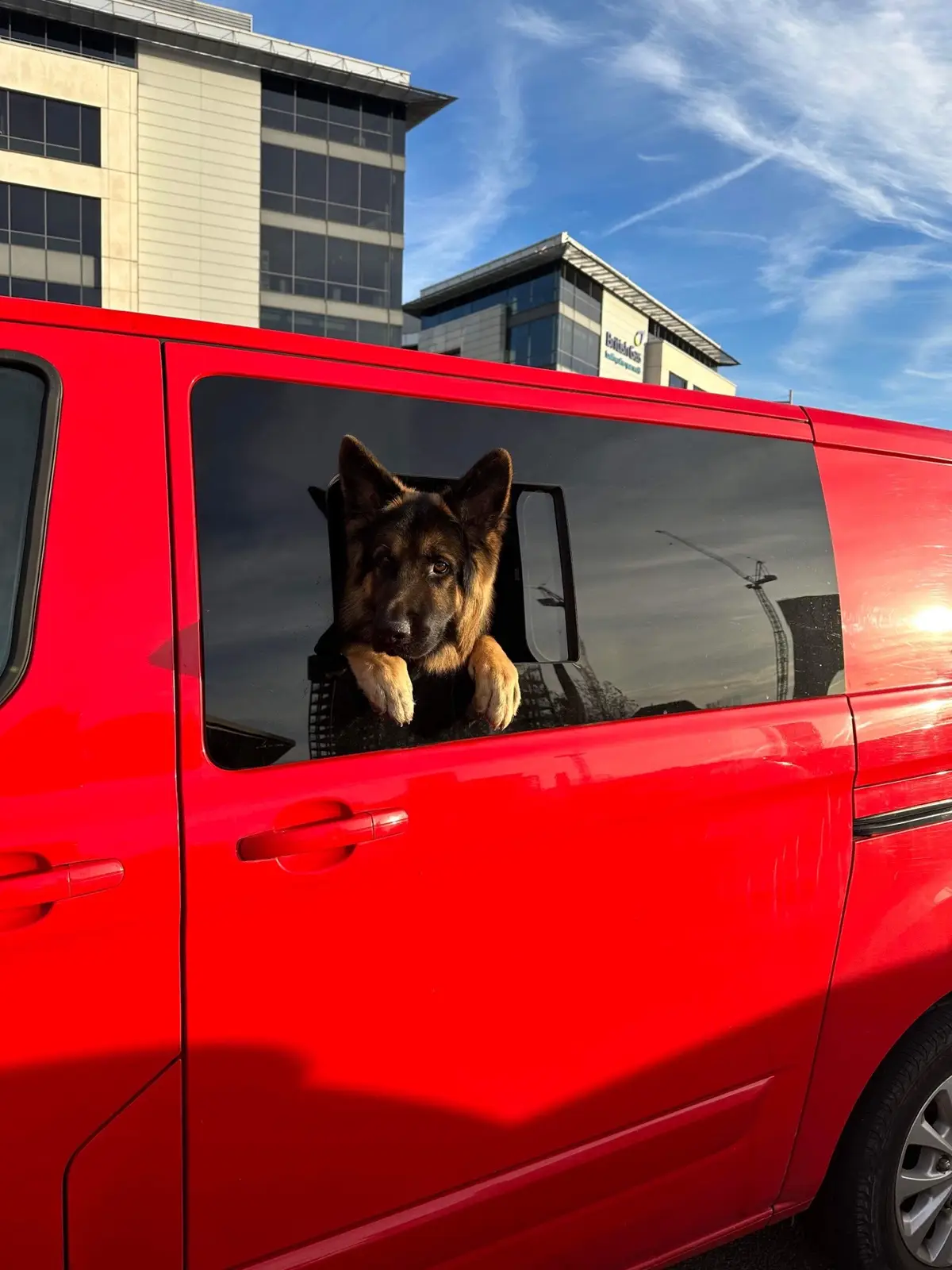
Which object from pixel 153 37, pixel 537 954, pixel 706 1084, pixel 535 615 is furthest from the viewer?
pixel 153 37

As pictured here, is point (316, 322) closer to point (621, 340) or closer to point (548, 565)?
point (621, 340)

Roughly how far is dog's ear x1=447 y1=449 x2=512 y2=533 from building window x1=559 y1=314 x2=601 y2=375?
51567 millimetres

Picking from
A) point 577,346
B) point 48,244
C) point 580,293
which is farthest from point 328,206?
point 580,293

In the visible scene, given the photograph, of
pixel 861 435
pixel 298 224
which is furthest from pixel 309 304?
pixel 861 435

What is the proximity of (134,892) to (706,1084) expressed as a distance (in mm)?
1160

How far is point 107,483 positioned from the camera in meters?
1.22

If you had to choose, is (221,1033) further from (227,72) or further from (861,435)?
(227,72)

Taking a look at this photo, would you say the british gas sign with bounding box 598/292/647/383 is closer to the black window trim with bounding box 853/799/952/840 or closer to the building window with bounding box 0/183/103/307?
the building window with bounding box 0/183/103/307

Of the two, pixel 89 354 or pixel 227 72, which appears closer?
pixel 89 354

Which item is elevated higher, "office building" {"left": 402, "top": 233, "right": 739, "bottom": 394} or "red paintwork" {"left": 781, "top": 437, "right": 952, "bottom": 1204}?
"office building" {"left": 402, "top": 233, "right": 739, "bottom": 394}

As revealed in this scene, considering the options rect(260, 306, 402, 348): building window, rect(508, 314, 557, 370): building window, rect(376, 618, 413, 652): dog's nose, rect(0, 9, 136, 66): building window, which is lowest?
rect(376, 618, 413, 652): dog's nose

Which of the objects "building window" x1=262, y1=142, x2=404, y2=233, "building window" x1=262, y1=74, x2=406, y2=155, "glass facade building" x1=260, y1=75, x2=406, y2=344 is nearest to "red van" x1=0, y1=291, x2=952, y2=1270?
"glass facade building" x1=260, y1=75, x2=406, y2=344

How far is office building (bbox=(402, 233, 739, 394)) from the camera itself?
5175cm

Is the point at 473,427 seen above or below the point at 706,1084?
above
